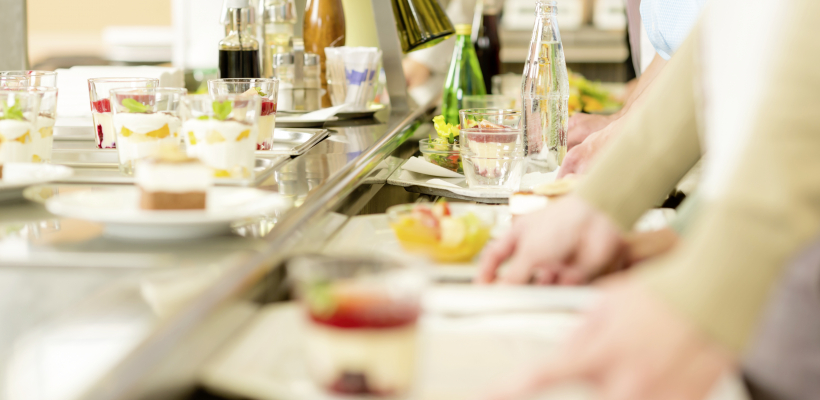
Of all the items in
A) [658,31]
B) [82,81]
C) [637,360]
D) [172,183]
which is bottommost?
[637,360]

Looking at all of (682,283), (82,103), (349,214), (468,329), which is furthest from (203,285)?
(82,103)

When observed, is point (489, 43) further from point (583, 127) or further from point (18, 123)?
point (18, 123)

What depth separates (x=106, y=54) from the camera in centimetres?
677

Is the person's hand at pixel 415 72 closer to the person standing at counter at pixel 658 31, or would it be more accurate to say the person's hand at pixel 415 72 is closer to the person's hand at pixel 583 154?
the person standing at counter at pixel 658 31

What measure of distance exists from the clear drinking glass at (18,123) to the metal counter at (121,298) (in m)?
0.12

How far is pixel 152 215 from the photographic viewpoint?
79cm

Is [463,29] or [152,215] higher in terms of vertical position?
[463,29]

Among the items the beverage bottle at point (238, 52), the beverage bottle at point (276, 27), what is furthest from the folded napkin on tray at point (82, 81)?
the beverage bottle at point (276, 27)

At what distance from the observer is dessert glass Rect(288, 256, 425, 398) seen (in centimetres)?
55

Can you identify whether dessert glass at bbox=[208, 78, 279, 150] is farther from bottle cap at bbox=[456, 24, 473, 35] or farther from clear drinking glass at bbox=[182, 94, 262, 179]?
bottle cap at bbox=[456, 24, 473, 35]

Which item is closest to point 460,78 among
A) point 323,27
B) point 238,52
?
point 323,27

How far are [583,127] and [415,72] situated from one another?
4.64 ft

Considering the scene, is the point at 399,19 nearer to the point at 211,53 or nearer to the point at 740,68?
the point at 740,68

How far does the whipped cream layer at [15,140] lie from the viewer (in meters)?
1.04
